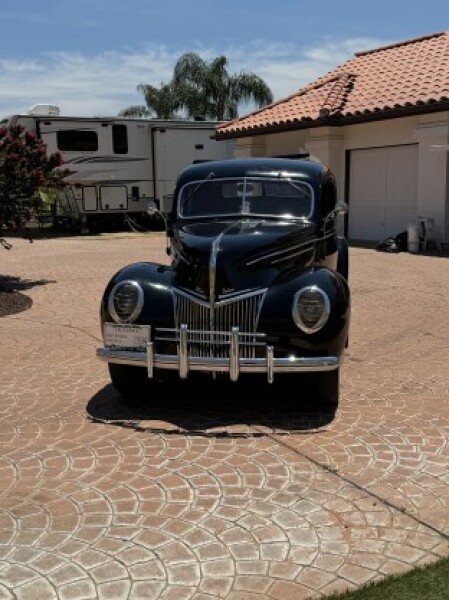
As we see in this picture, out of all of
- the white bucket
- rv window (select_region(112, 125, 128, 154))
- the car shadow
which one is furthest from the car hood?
rv window (select_region(112, 125, 128, 154))

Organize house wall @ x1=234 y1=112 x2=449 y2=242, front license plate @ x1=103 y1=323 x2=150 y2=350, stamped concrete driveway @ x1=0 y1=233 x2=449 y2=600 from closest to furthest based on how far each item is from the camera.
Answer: stamped concrete driveway @ x1=0 y1=233 x2=449 y2=600 < front license plate @ x1=103 y1=323 x2=150 y2=350 < house wall @ x1=234 y1=112 x2=449 y2=242

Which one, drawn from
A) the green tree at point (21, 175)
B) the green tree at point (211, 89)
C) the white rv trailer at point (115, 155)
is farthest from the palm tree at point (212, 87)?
the green tree at point (21, 175)

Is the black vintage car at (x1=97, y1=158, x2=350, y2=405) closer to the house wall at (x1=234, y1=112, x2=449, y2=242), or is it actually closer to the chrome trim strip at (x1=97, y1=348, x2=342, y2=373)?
the chrome trim strip at (x1=97, y1=348, x2=342, y2=373)

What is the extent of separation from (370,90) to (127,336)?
14.4m

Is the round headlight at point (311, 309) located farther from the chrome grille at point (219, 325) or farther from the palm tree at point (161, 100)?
the palm tree at point (161, 100)

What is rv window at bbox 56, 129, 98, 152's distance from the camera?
69.4ft

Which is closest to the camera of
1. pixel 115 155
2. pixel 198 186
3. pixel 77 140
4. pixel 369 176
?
pixel 198 186

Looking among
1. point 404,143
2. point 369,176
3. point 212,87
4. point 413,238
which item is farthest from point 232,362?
point 212,87

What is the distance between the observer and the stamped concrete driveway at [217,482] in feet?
9.70

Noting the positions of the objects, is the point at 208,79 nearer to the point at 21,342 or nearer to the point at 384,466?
the point at 21,342

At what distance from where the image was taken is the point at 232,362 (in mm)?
4504

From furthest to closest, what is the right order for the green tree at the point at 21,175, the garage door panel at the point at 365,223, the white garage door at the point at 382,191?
the garage door panel at the point at 365,223
the white garage door at the point at 382,191
the green tree at the point at 21,175

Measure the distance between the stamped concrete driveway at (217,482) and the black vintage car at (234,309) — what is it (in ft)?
1.33

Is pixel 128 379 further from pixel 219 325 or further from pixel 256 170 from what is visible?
pixel 256 170
